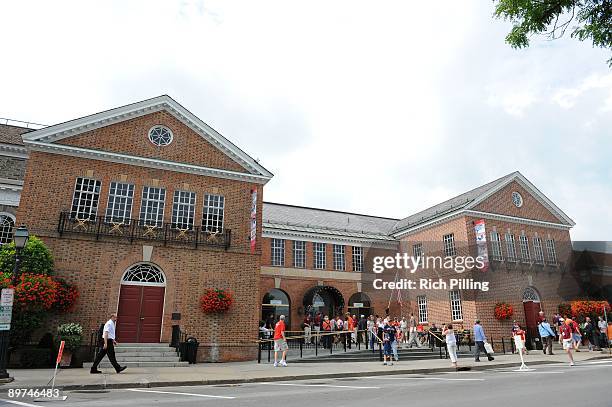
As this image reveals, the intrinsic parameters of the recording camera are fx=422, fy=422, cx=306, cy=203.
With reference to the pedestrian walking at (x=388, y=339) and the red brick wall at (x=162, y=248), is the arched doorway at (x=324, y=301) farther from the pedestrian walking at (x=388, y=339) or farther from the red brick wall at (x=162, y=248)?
the pedestrian walking at (x=388, y=339)

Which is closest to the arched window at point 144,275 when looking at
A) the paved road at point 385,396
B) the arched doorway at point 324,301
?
the paved road at point 385,396

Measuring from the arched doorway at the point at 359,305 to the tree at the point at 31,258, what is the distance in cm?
1984

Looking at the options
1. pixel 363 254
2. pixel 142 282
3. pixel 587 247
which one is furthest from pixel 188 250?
pixel 587 247

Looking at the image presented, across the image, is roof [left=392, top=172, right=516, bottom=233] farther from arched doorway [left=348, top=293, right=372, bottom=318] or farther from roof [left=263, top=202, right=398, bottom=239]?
arched doorway [left=348, top=293, right=372, bottom=318]

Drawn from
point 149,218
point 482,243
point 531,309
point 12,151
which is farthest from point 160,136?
point 531,309

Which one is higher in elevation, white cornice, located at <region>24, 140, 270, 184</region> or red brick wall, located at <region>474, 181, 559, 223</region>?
red brick wall, located at <region>474, 181, 559, 223</region>

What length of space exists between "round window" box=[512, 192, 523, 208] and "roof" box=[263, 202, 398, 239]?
31.0ft

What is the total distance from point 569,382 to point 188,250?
1482cm

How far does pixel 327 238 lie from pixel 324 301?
454 cm

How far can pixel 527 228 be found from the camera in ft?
94.6

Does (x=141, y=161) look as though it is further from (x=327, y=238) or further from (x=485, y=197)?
(x=485, y=197)

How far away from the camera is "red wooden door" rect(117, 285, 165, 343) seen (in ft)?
57.4

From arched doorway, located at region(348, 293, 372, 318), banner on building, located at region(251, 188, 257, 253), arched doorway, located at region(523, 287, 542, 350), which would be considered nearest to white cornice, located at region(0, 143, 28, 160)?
banner on building, located at region(251, 188, 257, 253)

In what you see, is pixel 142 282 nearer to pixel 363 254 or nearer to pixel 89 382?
pixel 89 382
